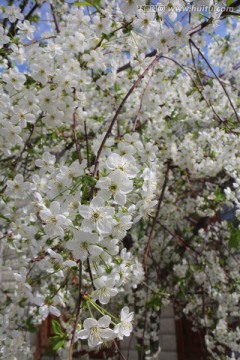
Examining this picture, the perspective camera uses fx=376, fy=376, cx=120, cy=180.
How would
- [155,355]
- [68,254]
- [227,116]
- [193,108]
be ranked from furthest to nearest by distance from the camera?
[155,355]
[193,108]
[227,116]
[68,254]

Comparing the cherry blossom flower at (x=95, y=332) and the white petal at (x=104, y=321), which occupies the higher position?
the white petal at (x=104, y=321)

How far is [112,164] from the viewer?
1.10m

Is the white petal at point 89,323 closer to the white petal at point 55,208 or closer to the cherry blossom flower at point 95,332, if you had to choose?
the cherry blossom flower at point 95,332

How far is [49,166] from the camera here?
5.57 feet

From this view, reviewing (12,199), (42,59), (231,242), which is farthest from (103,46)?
(231,242)

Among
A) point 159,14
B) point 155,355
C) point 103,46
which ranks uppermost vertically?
point 103,46

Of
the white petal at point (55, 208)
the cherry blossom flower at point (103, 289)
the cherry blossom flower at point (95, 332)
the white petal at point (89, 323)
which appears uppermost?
the white petal at point (55, 208)

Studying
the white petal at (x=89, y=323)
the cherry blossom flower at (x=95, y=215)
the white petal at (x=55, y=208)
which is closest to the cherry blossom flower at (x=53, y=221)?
the white petal at (x=55, y=208)

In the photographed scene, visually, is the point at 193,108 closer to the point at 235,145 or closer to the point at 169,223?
the point at 235,145

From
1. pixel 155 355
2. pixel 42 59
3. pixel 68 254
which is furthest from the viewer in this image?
pixel 155 355

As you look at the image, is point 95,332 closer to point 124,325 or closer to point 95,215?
point 124,325

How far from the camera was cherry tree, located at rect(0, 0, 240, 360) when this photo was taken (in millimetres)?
1093

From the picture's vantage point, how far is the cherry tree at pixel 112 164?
1.09 meters

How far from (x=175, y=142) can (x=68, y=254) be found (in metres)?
1.92
